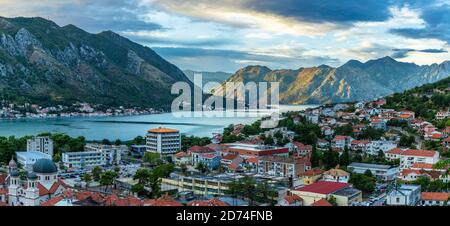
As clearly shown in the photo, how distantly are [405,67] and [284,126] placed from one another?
3770 centimetres

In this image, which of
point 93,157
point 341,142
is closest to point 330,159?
point 341,142

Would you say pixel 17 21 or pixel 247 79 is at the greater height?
pixel 17 21

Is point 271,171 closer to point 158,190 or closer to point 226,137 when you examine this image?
point 158,190

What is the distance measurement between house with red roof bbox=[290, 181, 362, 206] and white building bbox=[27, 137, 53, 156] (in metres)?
7.47

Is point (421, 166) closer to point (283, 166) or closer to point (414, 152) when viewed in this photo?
point (414, 152)

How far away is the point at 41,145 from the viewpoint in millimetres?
12414

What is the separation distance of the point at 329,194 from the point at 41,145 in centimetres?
817

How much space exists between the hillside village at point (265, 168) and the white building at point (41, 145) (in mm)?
24

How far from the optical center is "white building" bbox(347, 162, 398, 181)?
916 centimetres

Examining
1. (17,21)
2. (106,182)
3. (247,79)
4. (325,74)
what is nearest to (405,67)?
(325,74)

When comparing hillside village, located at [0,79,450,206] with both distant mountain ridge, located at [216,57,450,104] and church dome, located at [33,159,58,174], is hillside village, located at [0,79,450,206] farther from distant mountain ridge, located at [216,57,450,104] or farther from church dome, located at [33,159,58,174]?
distant mountain ridge, located at [216,57,450,104]

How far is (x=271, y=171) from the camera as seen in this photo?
990cm
